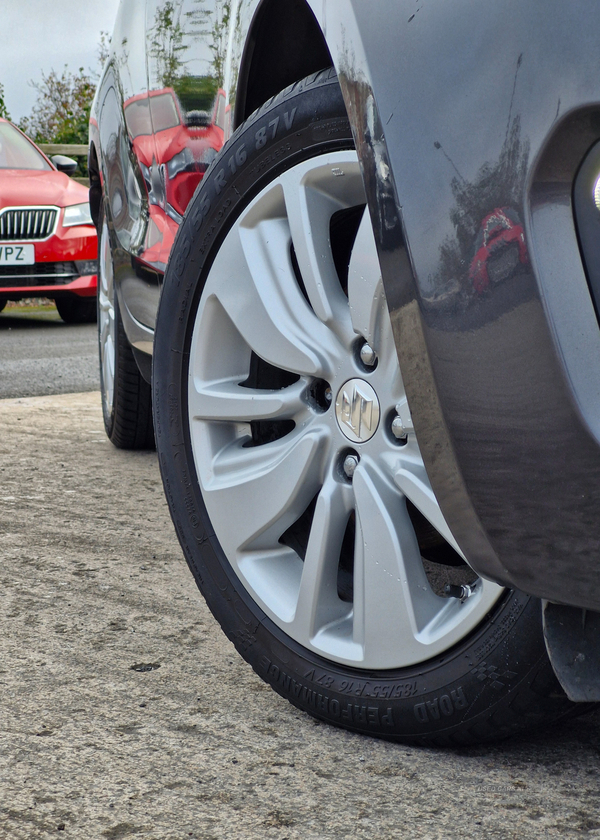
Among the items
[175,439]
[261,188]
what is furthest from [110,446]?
[261,188]

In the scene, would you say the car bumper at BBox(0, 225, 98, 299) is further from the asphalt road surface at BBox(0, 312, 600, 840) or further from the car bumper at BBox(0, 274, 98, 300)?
the asphalt road surface at BBox(0, 312, 600, 840)

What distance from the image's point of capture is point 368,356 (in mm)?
1377

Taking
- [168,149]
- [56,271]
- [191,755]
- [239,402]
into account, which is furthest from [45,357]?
[191,755]

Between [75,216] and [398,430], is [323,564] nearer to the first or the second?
[398,430]

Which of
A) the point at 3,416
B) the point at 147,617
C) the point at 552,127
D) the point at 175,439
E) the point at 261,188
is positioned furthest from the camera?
the point at 3,416

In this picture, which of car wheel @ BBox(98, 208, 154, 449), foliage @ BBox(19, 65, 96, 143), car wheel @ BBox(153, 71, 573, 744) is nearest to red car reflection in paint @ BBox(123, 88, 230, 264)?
car wheel @ BBox(153, 71, 573, 744)

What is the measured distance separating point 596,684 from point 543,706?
0.54 feet

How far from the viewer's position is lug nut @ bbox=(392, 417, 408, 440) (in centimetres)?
134

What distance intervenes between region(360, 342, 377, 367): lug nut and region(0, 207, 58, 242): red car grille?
7.17 metres

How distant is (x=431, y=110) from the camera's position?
1053mm

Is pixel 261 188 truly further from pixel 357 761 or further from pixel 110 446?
pixel 110 446

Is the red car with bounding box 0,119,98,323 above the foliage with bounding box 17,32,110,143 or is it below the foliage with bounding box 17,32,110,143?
below

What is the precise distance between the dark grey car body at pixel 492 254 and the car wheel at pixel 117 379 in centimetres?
199

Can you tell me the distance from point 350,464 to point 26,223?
23.9 ft
